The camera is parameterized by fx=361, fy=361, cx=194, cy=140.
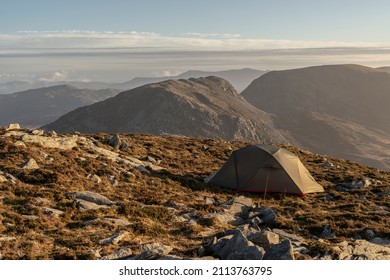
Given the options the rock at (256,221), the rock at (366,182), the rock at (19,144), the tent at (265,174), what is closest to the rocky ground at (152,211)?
the rock at (256,221)

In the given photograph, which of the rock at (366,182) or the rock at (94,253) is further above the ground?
the rock at (94,253)

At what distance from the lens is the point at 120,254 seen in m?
11.3

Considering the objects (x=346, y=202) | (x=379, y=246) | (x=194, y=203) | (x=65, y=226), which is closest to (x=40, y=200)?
(x=65, y=226)

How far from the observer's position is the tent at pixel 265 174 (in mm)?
24234

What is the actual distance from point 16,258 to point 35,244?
965mm

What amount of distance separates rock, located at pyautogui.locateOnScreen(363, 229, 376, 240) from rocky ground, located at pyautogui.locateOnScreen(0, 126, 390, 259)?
0.13 ft

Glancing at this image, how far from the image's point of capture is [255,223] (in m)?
16.4

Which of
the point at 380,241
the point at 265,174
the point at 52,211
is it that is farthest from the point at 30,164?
the point at 380,241

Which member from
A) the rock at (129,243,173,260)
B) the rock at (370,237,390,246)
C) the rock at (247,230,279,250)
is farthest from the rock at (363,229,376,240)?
the rock at (129,243,173,260)

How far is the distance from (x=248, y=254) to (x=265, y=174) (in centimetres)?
1376

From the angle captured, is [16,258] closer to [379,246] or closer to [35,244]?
[35,244]

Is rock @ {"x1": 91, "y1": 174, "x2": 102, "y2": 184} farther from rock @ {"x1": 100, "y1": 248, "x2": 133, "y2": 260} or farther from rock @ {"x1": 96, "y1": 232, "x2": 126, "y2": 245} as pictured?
rock @ {"x1": 100, "y1": 248, "x2": 133, "y2": 260}

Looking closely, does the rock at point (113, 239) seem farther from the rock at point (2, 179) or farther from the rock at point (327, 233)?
the rock at point (327, 233)

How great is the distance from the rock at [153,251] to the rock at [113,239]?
46.4 inches
